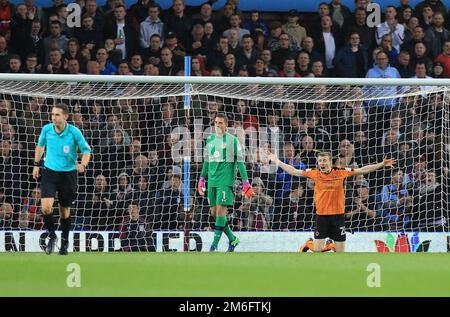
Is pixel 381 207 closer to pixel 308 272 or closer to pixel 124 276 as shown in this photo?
pixel 308 272

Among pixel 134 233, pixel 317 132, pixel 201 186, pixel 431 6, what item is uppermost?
pixel 431 6

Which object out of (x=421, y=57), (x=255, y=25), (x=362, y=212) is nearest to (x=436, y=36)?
(x=421, y=57)

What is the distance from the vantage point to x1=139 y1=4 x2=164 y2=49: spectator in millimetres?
17359

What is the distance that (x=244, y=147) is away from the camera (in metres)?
15.1

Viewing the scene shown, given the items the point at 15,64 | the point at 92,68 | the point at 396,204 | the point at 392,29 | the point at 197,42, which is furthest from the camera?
the point at 392,29

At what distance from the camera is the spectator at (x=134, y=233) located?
14.5 m

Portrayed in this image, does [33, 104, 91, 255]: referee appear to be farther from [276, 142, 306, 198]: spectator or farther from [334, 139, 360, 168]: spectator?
[334, 139, 360, 168]: spectator

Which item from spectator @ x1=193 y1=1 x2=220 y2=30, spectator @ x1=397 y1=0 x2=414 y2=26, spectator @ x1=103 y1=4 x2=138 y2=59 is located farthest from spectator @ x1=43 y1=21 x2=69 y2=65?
spectator @ x1=397 y1=0 x2=414 y2=26

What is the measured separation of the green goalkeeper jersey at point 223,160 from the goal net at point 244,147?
33 centimetres

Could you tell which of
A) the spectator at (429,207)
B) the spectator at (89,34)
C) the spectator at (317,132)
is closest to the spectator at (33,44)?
the spectator at (89,34)

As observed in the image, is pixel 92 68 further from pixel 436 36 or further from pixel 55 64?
pixel 436 36

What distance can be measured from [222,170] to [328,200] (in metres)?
1.40

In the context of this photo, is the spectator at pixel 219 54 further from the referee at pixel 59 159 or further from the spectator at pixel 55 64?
the referee at pixel 59 159

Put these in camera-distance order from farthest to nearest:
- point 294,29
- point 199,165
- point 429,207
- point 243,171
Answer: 1. point 294,29
2. point 199,165
3. point 429,207
4. point 243,171
